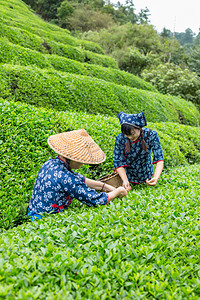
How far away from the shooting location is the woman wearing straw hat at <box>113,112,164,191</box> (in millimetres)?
3443

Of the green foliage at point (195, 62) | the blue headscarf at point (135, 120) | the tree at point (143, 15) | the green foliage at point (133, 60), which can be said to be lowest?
the blue headscarf at point (135, 120)

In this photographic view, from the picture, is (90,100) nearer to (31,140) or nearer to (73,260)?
(31,140)

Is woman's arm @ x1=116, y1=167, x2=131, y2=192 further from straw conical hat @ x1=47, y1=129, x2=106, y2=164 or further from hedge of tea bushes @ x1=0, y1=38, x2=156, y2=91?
hedge of tea bushes @ x1=0, y1=38, x2=156, y2=91

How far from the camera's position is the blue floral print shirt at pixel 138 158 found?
3.70 metres

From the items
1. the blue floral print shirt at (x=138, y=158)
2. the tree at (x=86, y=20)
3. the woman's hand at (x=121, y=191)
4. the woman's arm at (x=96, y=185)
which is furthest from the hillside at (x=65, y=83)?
the tree at (x=86, y=20)

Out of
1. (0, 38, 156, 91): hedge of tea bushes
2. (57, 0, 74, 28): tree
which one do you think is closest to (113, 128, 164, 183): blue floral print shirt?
(0, 38, 156, 91): hedge of tea bushes

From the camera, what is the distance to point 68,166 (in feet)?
8.98

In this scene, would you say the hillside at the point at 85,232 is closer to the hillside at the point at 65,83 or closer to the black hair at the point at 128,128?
the hillside at the point at 65,83

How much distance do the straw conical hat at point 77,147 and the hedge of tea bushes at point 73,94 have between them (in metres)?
3.63

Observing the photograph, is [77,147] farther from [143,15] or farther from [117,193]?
[143,15]

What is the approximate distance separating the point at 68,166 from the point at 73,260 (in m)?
1.04

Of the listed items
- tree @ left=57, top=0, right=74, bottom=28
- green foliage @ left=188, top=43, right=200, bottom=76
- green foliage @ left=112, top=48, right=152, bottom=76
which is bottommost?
green foliage @ left=112, top=48, right=152, bottom=76

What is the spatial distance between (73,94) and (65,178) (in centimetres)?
538

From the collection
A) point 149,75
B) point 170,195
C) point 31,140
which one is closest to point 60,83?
point 31,140
